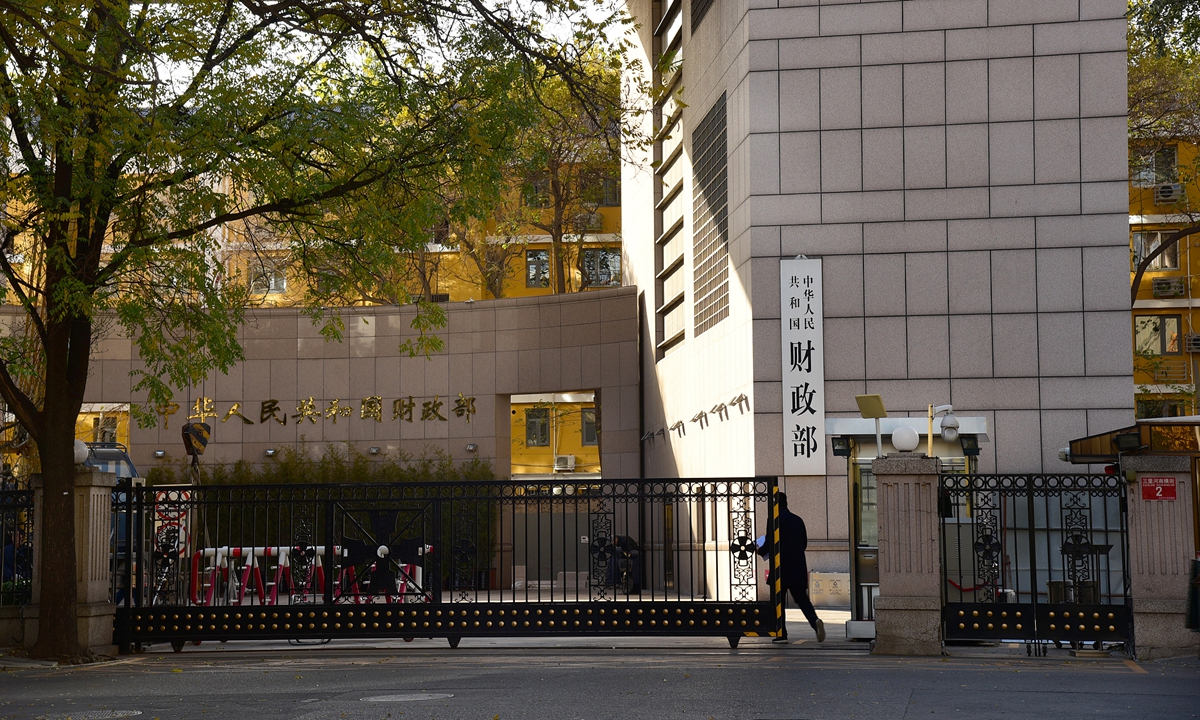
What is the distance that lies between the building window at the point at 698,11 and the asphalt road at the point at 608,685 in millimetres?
14777

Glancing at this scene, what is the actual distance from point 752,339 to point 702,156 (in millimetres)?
5812

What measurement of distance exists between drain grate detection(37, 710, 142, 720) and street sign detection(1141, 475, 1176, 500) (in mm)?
9906

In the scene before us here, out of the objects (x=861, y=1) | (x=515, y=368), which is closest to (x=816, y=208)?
(x=861, y=1)

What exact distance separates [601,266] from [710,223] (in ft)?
70.8

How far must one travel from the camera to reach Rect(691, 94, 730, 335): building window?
23781 millimetres

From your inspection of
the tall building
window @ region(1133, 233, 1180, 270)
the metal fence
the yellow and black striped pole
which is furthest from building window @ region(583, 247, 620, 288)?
the yellow and black striped pole

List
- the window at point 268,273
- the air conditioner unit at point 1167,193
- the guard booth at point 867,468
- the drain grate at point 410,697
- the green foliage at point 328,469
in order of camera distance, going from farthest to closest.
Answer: the air conditioner unit at point 1167,193
the green foliage at point 328,469
the window at point 268,273
the guard booth at point 867,468
the drain grate at point 410,697

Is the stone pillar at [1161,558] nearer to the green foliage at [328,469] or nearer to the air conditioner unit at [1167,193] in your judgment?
the green foliage at [328,469]

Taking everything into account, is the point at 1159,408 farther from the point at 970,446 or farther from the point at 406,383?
the point at 970,446

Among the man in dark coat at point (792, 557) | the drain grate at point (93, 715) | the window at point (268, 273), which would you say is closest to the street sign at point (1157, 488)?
the man in dark coat at point (792, 557)

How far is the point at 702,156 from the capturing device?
2567 centimetres

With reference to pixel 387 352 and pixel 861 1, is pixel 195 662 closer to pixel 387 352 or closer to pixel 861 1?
pixel 861 1

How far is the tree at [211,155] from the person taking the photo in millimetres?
13391

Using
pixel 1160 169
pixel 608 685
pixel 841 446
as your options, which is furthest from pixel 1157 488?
pixel 1160 169
